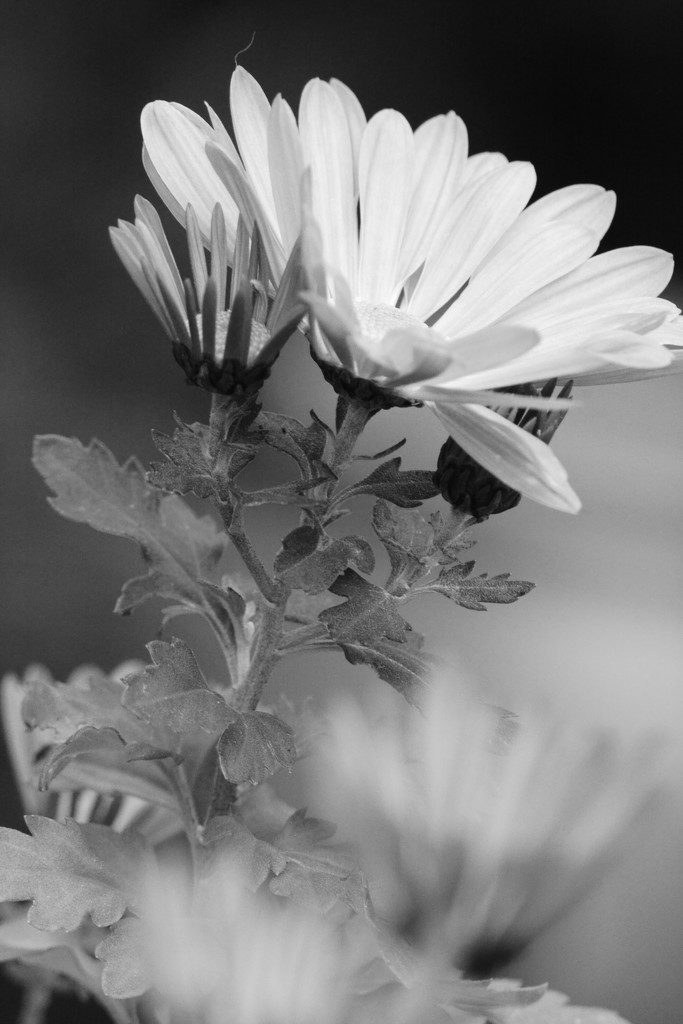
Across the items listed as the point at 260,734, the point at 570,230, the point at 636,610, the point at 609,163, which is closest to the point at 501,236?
the point at 570,230

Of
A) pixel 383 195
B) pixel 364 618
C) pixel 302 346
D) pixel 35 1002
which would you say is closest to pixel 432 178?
pixel 383 195

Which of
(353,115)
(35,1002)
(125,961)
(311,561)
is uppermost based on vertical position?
(353,115)

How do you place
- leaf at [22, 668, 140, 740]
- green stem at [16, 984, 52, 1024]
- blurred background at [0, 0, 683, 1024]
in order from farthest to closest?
1. blurred background at [0, 0, 683, 1024]
2. green stem at [16, 984, 52, 1024]
3. leaf at [22, 668, 140, 740]

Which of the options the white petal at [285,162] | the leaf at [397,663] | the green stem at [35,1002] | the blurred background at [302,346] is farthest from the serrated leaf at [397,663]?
the blurred background at [302,346]

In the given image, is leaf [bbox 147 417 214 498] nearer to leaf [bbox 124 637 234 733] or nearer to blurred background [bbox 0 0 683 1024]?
leaf [bbox 124 637 234 733]

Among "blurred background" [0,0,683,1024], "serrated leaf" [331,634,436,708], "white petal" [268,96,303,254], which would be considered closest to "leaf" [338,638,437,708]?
"serrated leaf" [331,634,436,708]

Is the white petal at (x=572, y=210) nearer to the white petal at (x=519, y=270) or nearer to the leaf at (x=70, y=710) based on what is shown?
the white petal at (x=519, y=270)

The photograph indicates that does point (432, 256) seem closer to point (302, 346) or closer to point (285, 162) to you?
point (285, 162)
